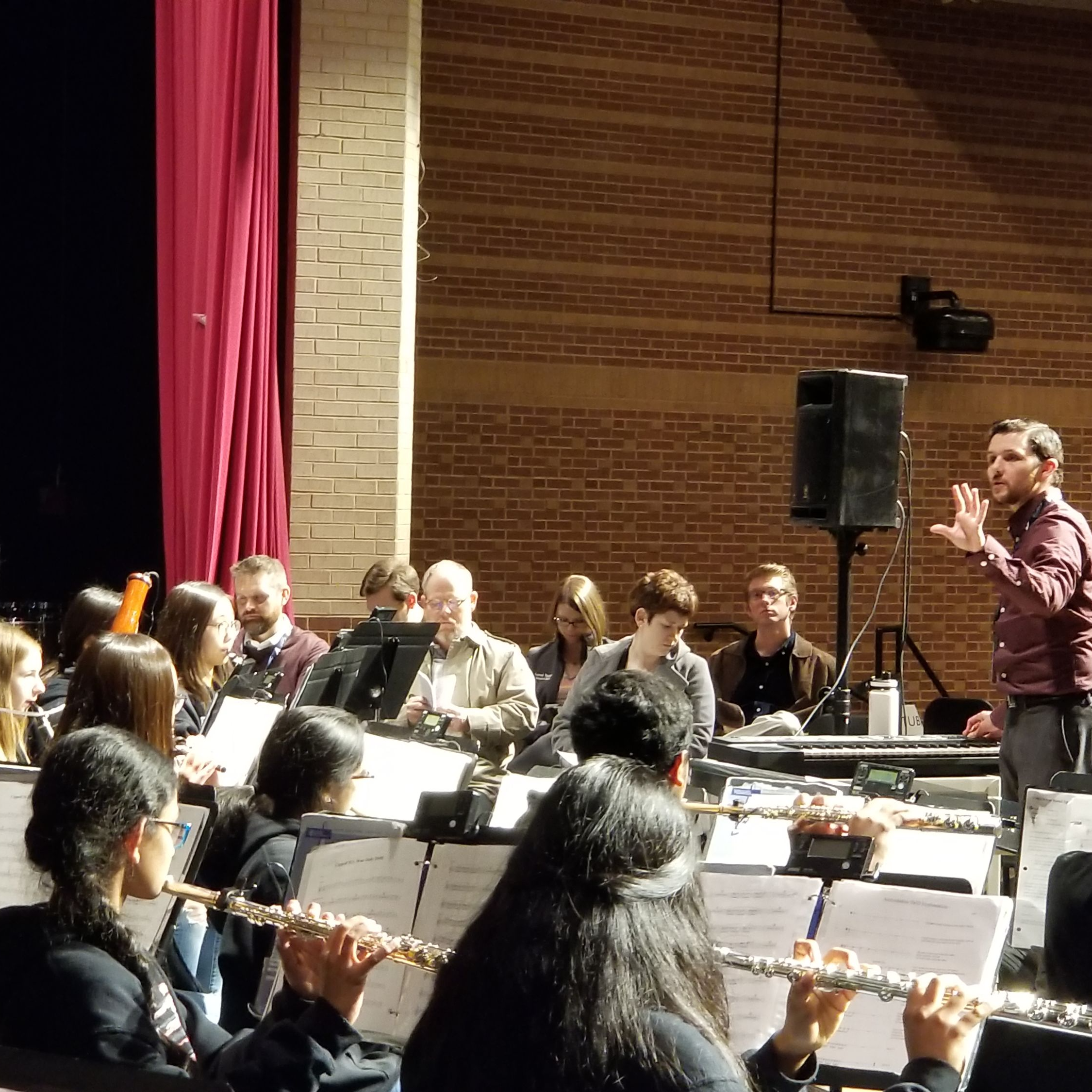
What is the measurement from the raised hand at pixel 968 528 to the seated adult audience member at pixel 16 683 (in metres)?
2.76

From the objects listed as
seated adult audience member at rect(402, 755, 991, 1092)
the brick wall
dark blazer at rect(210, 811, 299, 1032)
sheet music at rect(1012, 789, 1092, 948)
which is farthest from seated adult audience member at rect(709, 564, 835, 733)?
seated adult audience member at rect(402, 755, 991, 1092)

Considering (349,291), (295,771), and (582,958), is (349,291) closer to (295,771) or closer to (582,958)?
(295,771)

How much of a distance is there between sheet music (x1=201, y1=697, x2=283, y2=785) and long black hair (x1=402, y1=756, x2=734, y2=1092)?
2.69 metres

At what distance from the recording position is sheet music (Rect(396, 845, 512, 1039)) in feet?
9.46

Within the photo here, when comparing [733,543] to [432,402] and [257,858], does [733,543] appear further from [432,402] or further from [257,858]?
[257,858]

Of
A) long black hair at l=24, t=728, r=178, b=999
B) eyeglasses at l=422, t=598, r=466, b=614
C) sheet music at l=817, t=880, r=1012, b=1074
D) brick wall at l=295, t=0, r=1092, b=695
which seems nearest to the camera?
long black hair at l=24, t=728, r=178, b=999

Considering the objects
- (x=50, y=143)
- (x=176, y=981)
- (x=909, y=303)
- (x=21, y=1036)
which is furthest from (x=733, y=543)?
(x=21, y=1036)

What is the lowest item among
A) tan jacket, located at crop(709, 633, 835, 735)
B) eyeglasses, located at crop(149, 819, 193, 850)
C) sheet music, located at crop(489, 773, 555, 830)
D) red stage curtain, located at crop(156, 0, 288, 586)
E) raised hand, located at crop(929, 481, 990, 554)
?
tan jacket, located at crop(709, 633, 835, 735)

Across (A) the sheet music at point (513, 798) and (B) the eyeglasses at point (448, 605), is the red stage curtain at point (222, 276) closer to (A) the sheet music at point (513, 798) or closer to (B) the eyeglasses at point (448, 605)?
(B) the eyeglasses at point (448, 605)

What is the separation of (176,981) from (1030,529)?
340 cm

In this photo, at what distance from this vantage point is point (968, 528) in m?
5.10

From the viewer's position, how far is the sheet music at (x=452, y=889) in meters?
2.88

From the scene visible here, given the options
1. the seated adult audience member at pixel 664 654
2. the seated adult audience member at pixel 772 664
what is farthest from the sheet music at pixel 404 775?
the seated adult audience member at pixel 772 664

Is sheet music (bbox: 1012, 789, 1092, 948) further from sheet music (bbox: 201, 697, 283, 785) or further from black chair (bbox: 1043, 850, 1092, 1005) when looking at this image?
sheet music (bbox: 201, 697, 283, 785)
